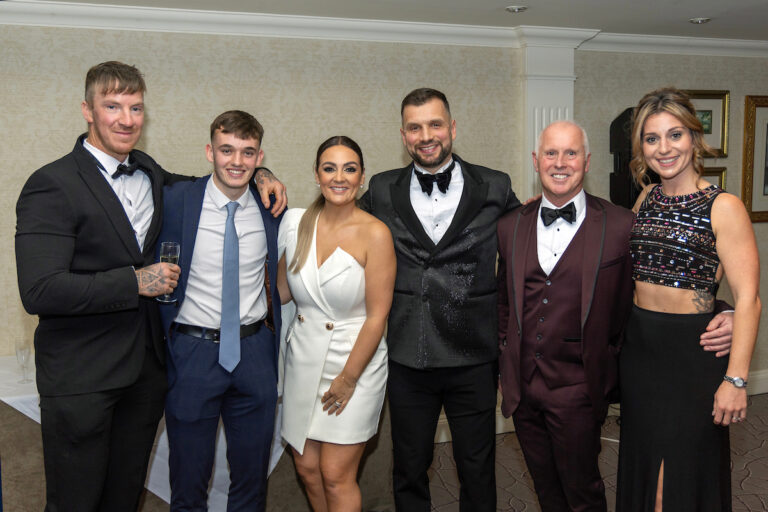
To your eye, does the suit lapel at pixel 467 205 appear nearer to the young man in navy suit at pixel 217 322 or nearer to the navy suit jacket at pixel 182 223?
the young man in navy suit at pixel 217 322

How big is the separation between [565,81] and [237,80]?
223 centimetres

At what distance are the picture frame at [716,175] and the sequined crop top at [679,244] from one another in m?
3.10

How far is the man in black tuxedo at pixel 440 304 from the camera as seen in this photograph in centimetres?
270

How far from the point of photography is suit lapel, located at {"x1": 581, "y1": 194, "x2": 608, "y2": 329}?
7.98 feet

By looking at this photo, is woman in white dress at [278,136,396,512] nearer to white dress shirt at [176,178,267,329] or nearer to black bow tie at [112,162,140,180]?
white dress shirt at [176,178,267,329]

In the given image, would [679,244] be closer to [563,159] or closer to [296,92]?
[563,159]

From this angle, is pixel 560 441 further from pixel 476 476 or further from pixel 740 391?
pixel 740 391

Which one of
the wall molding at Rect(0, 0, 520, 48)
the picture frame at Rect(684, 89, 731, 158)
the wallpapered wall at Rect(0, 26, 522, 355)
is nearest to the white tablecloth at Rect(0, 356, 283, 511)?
the wallpapered wall at Rect(0, 26, 522, 355)

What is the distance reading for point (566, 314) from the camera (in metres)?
2.47

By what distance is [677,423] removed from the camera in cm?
239

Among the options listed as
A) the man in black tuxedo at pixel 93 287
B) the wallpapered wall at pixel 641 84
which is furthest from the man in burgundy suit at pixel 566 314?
the wallpapered wall at pixel 641 84

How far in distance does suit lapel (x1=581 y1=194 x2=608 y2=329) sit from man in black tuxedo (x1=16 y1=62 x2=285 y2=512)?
4.72ft

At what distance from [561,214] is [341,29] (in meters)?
2.34

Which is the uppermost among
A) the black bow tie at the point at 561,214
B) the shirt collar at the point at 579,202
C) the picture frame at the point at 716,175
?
the picture frame at the point at 716,175
